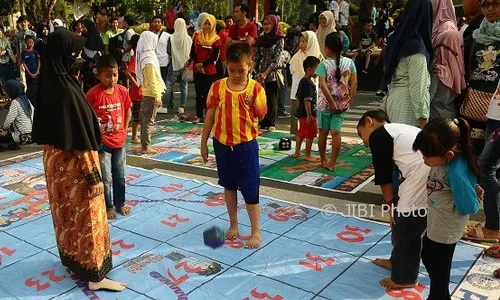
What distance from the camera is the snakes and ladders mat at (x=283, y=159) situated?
5312 mm

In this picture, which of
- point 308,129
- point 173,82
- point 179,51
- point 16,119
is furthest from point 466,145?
point 173,82

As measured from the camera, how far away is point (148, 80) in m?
6.16

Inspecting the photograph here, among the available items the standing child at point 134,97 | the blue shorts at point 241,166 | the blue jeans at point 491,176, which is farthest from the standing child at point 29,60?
the blue jeans at point 491,176

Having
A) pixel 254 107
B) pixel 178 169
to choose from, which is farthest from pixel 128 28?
pixel 254 107

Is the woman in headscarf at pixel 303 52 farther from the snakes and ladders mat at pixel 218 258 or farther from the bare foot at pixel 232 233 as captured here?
the bare foot at pixel 232 233

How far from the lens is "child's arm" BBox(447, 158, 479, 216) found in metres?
2.41

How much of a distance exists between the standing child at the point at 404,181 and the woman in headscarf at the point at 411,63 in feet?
3.53

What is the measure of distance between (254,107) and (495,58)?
191cm

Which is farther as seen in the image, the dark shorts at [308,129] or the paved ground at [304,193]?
the dark shorts at [308,129]

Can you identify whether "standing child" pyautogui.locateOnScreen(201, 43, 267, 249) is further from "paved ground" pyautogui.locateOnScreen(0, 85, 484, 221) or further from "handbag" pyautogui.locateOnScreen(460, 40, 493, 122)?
"handbag" pyautogui.locateOnScreen(460, 40, 493, 122)

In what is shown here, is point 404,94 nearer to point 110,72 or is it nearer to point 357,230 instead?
point 357,230

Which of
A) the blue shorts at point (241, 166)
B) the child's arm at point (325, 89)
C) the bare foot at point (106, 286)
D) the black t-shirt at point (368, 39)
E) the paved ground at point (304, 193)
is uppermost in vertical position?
the black t-shirt at point (368, 39)

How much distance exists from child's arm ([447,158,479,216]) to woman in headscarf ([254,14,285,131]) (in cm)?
517

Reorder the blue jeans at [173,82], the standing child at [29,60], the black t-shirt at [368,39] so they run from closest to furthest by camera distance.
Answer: the blue jeans at [173,82]
the standing child at [29,60]
the black t-shirt at [368,39]
